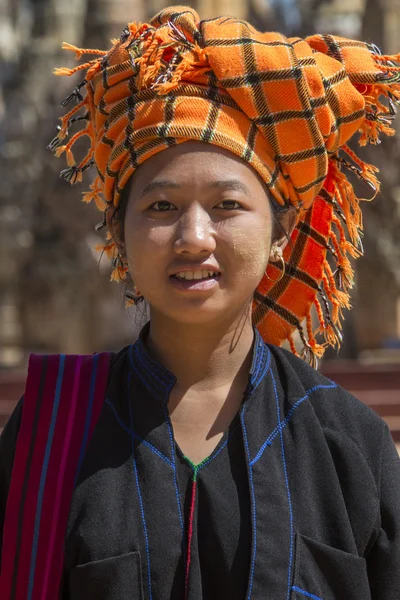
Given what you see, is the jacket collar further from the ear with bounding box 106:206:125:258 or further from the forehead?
the forehead

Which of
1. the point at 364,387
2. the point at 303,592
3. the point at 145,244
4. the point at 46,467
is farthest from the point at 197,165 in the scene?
the point at 364,387

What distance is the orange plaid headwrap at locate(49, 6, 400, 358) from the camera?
1.82 meters

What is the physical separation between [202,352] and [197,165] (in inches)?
14.4

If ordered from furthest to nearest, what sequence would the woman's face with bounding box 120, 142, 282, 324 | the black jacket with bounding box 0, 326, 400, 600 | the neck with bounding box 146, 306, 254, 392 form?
the neck with bounding box 146, 306, 254, 392 → the woman's face with bounding box 120, 142, 282, 324 → the black jacket with bounding box 0, 326, 400, 600

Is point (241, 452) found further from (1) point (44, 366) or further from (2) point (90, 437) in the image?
(1) point (44, 366)

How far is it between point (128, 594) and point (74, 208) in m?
12.5

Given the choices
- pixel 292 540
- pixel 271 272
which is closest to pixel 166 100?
pixel 271 272

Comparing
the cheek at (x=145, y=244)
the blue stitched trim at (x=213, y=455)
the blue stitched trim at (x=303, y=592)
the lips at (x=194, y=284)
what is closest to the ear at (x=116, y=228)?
the cheek at (x=145, y=244)

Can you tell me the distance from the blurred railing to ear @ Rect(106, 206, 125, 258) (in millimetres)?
5277

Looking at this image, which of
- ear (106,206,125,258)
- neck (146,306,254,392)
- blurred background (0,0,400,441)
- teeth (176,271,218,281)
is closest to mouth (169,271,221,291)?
teeth (176,271,218,281)

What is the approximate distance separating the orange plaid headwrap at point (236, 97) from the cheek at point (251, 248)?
0.10 meters

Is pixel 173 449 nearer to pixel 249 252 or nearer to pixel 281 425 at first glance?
pixel 281 425

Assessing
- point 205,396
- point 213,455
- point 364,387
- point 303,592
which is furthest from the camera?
point 364,387

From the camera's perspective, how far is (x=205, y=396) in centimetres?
191
